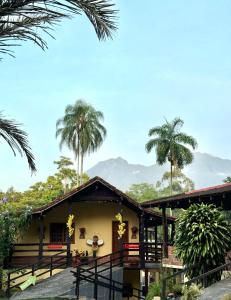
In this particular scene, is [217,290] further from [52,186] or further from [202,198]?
[52,186]

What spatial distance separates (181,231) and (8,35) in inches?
511

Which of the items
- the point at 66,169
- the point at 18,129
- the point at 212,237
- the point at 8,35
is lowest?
the point at 212,237

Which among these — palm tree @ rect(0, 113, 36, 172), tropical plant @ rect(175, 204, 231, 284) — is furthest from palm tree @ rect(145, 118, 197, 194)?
palm tree @ rect(0, 113, 36, 172)

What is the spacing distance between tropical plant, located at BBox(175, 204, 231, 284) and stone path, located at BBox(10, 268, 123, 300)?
15.7 ft

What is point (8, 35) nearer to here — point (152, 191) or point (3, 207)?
point (3, 207)

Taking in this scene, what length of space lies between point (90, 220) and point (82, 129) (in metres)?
24.9

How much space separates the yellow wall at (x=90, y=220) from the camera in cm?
2867

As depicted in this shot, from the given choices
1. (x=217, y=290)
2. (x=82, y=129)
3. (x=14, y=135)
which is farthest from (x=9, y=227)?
(x=82, y=129)

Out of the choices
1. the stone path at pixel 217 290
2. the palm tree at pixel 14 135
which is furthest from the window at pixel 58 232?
the palm tree at pixel 14 135

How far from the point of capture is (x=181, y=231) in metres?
17.3

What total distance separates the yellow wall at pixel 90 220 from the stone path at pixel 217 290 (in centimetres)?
1381

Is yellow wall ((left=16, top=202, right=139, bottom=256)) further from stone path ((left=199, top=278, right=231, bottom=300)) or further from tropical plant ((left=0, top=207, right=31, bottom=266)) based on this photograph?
stone path ((left=199, top=278, right=231, bottom=300))

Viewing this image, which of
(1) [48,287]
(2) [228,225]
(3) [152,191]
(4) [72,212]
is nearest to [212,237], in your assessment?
(2) [228,225]

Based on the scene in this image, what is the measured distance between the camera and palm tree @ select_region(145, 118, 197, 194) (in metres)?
48.0
